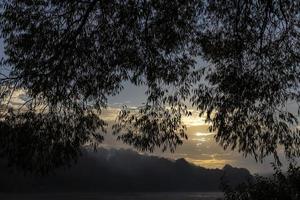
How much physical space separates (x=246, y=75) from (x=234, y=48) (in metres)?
0.90

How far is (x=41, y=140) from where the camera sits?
51.6 ft

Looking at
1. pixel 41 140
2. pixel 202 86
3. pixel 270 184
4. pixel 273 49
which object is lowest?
pixel 270 184

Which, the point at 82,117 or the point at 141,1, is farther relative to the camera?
the point at 82,117

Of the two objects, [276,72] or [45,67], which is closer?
[45,67]

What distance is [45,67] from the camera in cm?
1563

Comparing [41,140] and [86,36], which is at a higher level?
[86,36]

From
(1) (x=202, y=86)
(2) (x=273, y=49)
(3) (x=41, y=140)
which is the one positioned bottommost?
(3) (x=41, y=140)

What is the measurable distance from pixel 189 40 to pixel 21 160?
6016 millimetres

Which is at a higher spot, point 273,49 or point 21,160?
point 273,49

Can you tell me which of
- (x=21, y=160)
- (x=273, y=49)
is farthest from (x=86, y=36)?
(x=273, y=49)

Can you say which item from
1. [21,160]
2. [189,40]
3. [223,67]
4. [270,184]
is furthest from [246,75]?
[21,160]

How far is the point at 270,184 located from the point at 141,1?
20.2 feet

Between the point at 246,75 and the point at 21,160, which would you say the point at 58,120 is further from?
the point at 246,75

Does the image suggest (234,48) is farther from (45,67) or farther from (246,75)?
(45,67)
